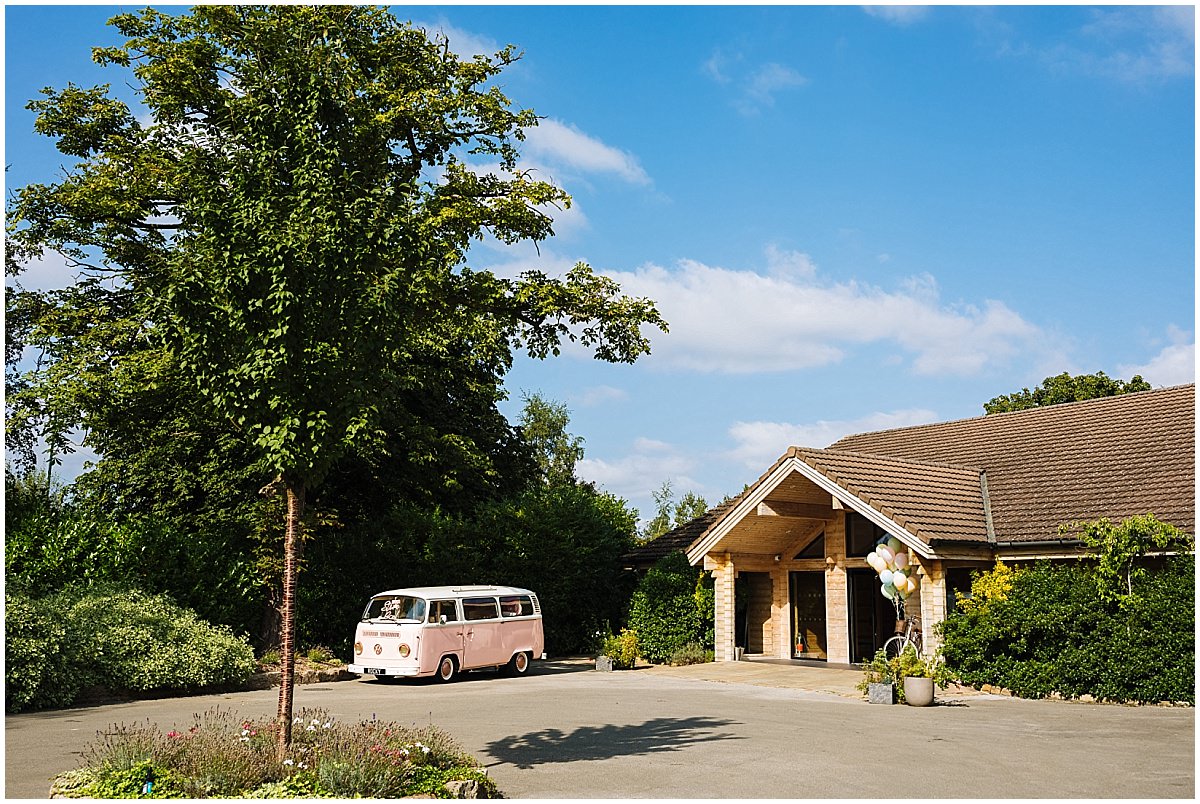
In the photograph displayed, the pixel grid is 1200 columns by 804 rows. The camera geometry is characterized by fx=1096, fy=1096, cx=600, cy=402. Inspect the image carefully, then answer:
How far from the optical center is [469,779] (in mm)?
9094

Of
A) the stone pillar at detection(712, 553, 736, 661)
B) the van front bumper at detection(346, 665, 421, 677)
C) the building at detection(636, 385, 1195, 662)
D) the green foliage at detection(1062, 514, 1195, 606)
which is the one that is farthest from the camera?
the stone pillar at detection(712, 553, 736, 661)

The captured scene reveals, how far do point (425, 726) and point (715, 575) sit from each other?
12011 millimetres

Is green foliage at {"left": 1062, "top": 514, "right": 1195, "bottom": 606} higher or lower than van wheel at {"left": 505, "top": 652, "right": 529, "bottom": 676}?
higher

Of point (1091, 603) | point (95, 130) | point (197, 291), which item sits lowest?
point (1091, 603)

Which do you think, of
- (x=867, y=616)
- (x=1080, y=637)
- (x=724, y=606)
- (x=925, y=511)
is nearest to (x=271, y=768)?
(x=1080, y=637)

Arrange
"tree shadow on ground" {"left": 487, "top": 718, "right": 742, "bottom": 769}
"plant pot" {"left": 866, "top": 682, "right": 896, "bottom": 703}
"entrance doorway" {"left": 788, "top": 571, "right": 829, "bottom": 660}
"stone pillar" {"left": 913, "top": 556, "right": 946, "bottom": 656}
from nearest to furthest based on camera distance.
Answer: "tree shadow on ground" {"left": 487, "top": 718, "right": 742, "bottom": 769} < "plant pot" {"left": 866, "top": 682, "right": 896, "bottom": 703} < "stone pillar" {"left": 913, "top": 556, "right": 946, "bottom": 656} < "entrance doorway" {"left": 788, "top": 571, "right": 829, "bottom": 660}

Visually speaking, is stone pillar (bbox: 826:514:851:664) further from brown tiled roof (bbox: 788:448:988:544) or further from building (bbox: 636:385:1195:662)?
brown tiled roof (bbox: 788:448:988:544)

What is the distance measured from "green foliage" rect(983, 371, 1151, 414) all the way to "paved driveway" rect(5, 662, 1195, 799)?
97.2 ft

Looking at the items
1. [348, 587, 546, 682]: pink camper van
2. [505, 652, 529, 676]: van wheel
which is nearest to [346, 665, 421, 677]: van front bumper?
[348, 587, 546, 682]: pink camper van

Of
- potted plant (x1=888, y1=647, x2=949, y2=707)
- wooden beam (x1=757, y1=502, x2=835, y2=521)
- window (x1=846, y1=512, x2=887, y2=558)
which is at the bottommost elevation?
potted plant (x1=888, y1=647, x2=949, y2=707)


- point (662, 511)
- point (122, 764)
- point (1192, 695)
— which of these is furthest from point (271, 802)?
point (662, 511)

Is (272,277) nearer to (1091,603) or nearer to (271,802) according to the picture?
(271,802)

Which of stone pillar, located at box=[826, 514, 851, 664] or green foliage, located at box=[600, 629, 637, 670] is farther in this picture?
green foliage, located at box=[600, 629, 637, 670]

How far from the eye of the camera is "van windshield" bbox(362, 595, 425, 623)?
22.1 metres
